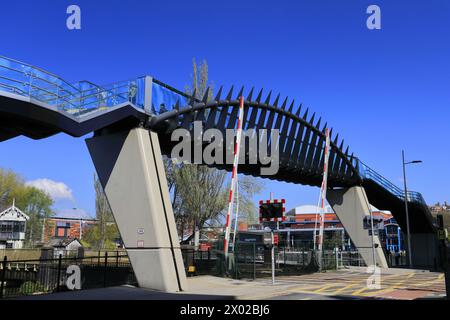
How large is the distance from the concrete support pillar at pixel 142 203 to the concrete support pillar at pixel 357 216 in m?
24.3

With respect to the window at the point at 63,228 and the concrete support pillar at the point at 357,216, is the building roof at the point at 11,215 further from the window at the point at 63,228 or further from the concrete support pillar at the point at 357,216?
the window at the point at 63,228

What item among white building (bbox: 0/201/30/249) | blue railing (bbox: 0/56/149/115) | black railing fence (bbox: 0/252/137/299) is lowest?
black railing fence (bbox: 0/252/137/299)

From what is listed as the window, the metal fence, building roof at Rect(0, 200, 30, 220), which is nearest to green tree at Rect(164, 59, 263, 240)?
the metal fence

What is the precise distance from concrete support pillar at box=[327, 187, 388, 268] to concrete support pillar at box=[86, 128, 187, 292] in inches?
957

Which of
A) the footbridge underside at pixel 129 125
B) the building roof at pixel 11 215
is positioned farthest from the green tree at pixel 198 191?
the building roof at pixel 11 215

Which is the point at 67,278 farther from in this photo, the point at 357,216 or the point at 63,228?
the point at 63,228

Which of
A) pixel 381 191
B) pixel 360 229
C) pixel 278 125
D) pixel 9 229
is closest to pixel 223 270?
pixel 278 125

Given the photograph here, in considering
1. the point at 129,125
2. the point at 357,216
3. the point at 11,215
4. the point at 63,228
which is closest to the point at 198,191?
the point at 357,216

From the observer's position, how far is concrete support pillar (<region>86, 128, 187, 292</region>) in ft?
54.3

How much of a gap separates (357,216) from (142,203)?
84.4 ft

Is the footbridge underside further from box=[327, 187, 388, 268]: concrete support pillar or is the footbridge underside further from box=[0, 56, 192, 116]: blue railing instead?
box=[327, 187, 388, 268]: concrete support pillar

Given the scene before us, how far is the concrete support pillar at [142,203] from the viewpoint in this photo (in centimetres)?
1656

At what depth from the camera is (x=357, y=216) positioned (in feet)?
123
